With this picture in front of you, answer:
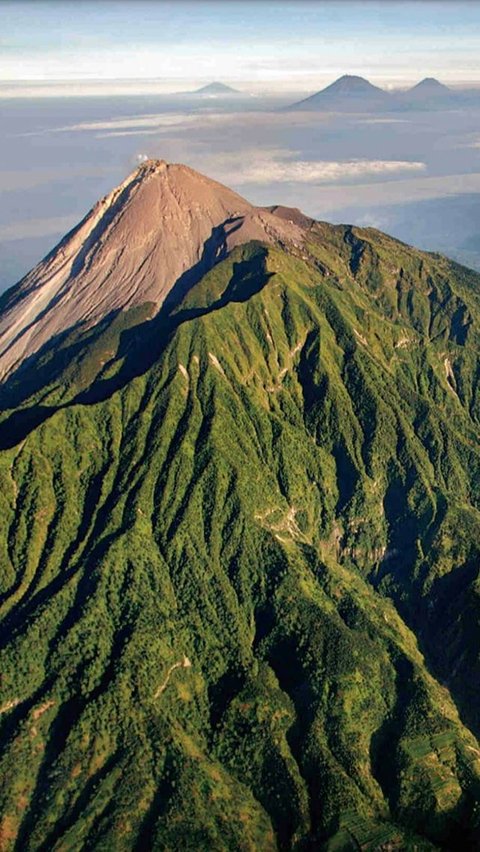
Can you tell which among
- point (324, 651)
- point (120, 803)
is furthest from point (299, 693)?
point (120, 803)

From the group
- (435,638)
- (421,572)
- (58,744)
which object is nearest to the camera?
(58,744)

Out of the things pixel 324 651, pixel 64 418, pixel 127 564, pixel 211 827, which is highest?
pixel 64 418

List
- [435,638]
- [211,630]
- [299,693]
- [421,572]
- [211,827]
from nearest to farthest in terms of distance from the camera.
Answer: [211,827] → [299,693] → [211,630] → [435,638] → [421,572]

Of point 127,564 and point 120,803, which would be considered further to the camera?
point 127,564

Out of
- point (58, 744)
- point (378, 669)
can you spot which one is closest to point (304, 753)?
point (378, 669)

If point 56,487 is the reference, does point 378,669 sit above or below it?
below

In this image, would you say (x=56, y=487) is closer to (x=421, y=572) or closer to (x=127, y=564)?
(x=127, y=564)
